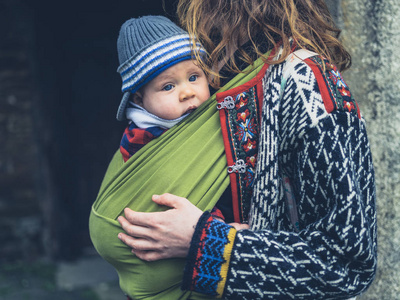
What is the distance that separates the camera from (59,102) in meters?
5.00

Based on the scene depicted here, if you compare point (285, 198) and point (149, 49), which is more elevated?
point (149, 49)

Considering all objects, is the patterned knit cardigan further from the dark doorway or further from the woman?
the dark doorway

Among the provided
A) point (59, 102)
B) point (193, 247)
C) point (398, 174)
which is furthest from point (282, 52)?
point (59, 102)

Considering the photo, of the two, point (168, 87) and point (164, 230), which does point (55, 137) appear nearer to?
point (168, 87)

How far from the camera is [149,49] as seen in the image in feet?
4.62

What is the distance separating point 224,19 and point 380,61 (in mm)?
789

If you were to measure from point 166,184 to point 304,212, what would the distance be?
0.38 metres

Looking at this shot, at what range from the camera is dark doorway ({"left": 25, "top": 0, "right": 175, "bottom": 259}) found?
4734mm

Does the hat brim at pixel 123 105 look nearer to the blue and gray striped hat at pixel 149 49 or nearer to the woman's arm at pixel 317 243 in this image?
the blue and gray striped hat at pixel 149 49

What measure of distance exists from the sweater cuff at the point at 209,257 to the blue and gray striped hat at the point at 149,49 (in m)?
0.53

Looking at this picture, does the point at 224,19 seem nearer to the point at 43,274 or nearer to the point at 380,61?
the point at 380,61

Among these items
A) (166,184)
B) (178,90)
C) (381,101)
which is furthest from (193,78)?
(381,101)

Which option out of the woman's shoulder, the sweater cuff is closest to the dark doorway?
the woman's shoulder

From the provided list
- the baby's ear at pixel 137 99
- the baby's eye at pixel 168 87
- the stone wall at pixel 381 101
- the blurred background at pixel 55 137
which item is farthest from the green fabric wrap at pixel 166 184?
the blurred background at pixel 55 137
